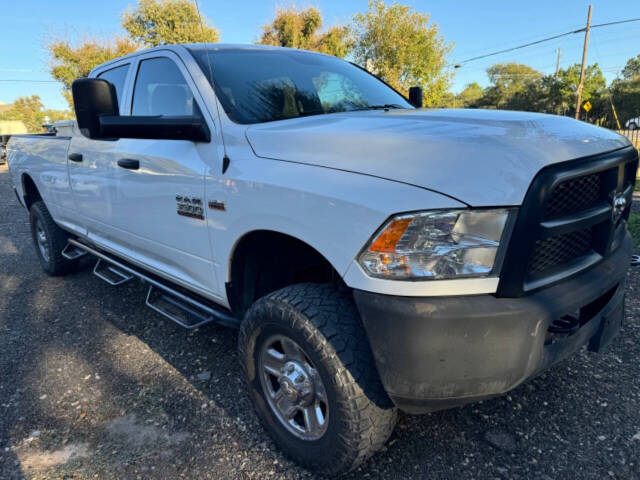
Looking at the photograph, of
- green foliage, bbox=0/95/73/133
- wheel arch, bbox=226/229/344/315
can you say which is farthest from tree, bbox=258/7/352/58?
green foliage, bbox=0/95/73/133

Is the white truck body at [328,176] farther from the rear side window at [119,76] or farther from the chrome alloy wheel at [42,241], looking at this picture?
the chrome alloy wheel at [42,241]

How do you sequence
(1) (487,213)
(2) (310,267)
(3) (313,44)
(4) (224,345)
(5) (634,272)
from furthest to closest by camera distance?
1. (3) (313,44)
2. (5) (634,272)
3. (4) (224,345)
4. (2) (310,267)
5. (1) (487,213)

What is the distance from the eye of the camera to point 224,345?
3197 mm

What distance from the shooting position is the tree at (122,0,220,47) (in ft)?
82.7

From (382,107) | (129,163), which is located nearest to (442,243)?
(382,107)

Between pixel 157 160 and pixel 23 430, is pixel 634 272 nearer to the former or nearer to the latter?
pixel 157 160

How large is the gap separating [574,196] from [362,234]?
81 centimetres

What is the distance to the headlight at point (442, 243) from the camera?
145cm

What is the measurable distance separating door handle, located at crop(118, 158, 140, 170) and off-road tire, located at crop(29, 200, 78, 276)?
7.29 ft

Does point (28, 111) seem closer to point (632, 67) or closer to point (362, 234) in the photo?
point (632, 67)

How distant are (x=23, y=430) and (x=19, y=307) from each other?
2095 millimetres

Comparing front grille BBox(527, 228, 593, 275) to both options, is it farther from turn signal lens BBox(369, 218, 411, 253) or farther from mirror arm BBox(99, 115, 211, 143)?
mirror arm BBox(99, 115, 211, 143)

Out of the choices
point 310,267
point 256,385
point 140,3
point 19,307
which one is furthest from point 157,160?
point 140,3

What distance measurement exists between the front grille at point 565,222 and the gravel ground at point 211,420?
0.93m
